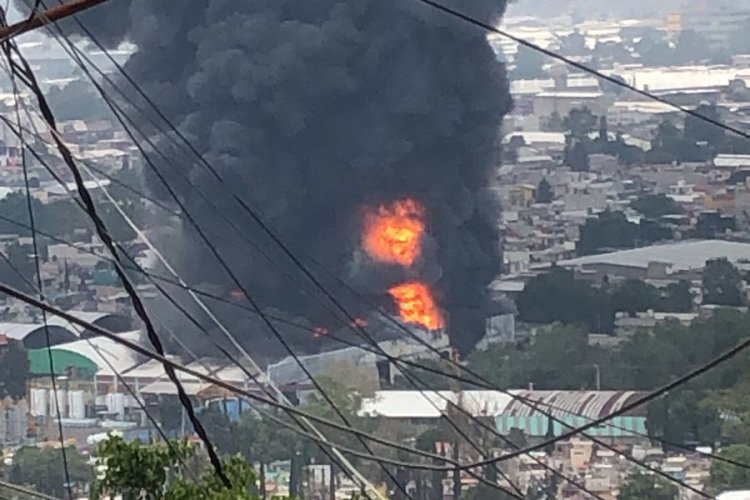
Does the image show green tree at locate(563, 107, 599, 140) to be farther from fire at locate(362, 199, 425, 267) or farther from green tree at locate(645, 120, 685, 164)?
fire at locate(362, 199, 425, 267)

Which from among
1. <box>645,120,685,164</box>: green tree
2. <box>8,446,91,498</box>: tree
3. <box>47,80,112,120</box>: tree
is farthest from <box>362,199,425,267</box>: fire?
<box>8,446,91,498</box>: tree

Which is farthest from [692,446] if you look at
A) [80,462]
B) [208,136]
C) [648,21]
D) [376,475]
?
[208,136]

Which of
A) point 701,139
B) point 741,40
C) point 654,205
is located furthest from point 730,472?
point 654,205

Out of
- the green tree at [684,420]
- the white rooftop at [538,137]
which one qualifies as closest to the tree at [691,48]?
the white rooftop at [538,137]

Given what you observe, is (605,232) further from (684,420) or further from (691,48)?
(684,420)

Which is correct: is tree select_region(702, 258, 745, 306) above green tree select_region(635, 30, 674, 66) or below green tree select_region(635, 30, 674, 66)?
below

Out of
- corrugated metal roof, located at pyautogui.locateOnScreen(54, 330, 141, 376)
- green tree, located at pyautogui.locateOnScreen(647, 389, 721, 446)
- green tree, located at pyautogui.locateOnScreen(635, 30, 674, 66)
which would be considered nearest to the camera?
green tree, located at pyautogui.locateOnScreen(647, 389, 721, 446)
